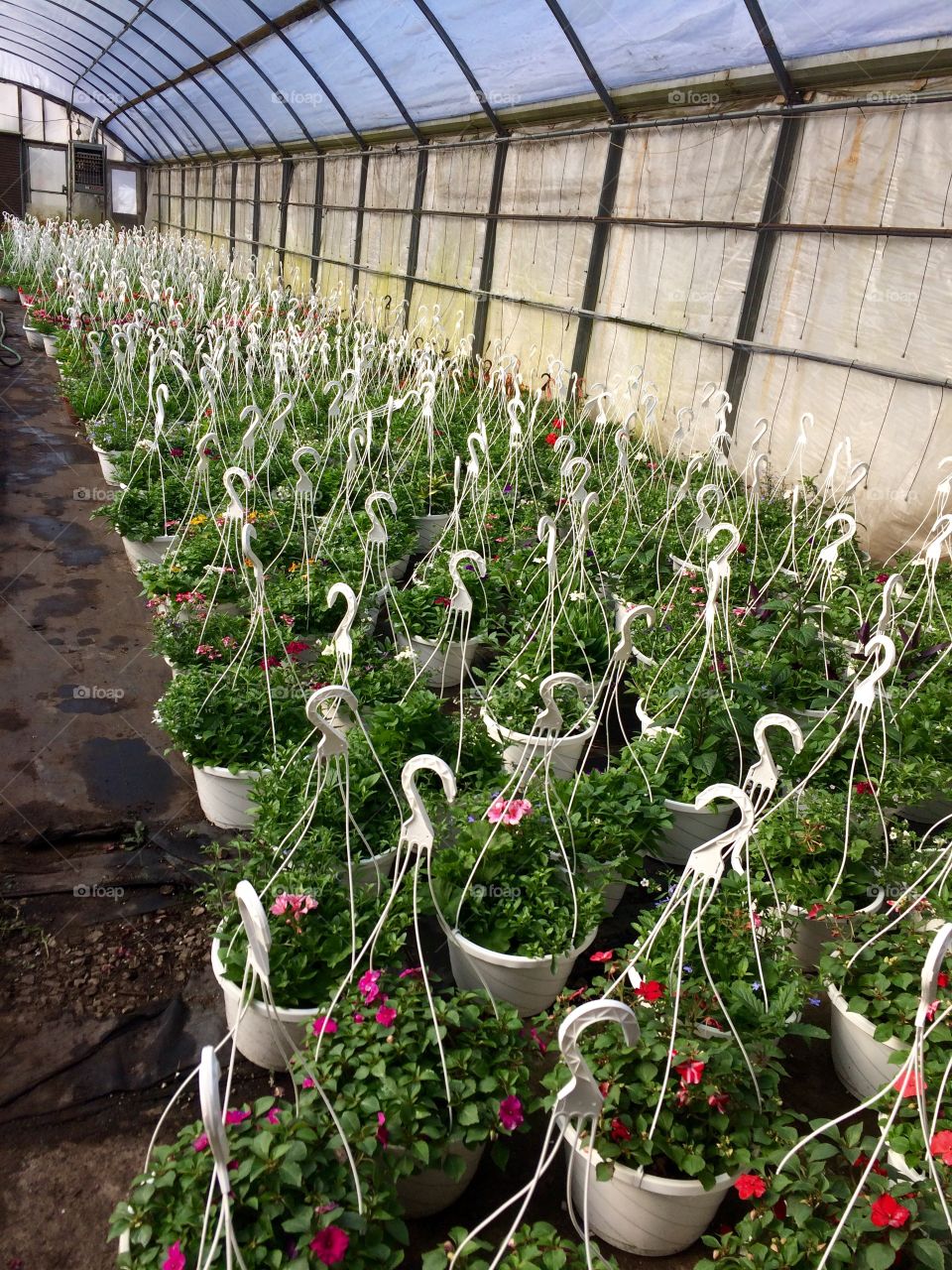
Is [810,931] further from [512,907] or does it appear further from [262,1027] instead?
[262,1027]

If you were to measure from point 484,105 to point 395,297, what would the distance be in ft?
10.8

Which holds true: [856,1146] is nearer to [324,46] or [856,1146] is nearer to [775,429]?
[775,429]

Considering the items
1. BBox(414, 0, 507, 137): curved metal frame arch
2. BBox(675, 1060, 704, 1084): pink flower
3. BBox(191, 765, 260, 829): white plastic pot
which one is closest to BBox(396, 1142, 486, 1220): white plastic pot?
BBox(675, 1060, 704, 1084): pink flower

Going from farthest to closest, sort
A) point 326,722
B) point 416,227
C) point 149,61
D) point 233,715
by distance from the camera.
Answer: point 149,61
point 416,227
point 233,715
point 326,722

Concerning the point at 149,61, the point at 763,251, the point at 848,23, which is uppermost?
the point at 149,61

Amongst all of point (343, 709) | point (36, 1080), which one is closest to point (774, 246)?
point (343, 709)

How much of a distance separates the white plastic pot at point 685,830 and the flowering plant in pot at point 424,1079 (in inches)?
41.0

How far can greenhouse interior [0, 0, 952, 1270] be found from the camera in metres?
1.68

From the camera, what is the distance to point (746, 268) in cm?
607

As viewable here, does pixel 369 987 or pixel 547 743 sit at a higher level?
pixel 547 743

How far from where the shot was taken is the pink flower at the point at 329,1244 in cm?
137

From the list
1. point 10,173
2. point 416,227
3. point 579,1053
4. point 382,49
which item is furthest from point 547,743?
point 10,173

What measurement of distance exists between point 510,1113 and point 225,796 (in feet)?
4.97

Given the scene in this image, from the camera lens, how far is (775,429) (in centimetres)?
597
